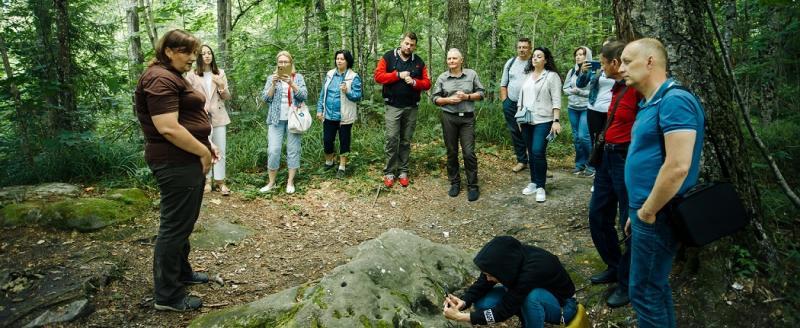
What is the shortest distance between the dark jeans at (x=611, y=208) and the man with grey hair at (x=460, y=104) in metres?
2.86

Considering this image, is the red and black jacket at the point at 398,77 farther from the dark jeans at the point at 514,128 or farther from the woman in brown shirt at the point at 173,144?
the woman in brown shirt at the point at 173,144

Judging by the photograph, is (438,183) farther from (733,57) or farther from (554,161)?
(733,57)

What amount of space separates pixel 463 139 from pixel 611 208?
10.0 feet

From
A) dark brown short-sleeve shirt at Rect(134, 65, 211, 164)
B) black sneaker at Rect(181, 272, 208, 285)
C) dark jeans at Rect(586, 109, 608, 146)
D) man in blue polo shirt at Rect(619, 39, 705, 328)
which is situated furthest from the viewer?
dark jeans at Rect(586, 109, 608, 146)

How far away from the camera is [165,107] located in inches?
121

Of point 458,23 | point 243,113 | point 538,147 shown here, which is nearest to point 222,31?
point 243,113

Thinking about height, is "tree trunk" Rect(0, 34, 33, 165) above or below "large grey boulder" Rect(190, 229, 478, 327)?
above

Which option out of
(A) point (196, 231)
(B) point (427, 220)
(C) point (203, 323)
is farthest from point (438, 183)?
(C) point (203, 323)

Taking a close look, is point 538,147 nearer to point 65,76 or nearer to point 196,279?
point 196,279

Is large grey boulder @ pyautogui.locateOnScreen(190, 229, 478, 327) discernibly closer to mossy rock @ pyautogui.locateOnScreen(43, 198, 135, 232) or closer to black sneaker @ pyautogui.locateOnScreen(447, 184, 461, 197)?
mossy rock @ pyautogui.locateOnScreen(43, 198, 135, 232)

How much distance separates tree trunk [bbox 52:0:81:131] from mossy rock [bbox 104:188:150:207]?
1.91 meters

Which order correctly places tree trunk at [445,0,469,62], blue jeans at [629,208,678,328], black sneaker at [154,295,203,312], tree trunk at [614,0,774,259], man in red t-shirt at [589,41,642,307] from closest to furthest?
blue jeans at [629,208,678,328] < tree trunk at [614,0,774,259] < man in red t-shirt at [589,41,642,307] < black sneaker at [154,295,203,312] < tree trunk at [445,0,469,62]

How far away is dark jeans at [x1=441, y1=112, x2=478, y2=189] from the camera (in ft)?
20.9

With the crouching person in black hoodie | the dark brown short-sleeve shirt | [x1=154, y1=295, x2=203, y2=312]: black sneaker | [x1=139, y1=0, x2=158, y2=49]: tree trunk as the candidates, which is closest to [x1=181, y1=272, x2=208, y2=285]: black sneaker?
[x1=154, y1=295, x2=203, y2=312]: black sneaker
